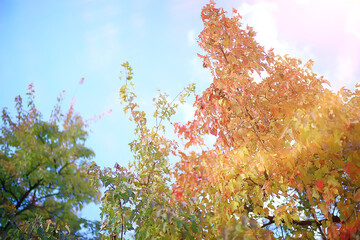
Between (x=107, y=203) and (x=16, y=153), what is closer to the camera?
(x=107, y=203)

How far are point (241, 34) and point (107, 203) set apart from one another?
306cm

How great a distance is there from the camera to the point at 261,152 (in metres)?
2.99

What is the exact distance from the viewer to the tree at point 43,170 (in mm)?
10680

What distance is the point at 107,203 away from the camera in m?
3.37

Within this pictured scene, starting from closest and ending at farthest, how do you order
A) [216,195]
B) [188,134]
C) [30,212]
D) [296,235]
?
[216,195] < [296,235] < [188,134] < [30,212]

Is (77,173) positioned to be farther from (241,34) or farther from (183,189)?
(241,34)

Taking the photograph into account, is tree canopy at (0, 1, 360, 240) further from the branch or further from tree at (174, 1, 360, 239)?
the branch

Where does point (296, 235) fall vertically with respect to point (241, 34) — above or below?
below

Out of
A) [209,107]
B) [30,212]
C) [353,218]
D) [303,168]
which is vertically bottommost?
[353,218]

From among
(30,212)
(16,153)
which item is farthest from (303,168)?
(16,153)

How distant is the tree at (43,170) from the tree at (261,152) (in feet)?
27.6

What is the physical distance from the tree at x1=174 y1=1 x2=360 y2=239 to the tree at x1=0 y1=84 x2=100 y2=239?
331 inches

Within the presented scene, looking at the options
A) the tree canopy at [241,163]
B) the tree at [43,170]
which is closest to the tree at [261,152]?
the tree canopy at [241,163]

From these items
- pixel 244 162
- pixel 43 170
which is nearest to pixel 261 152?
pixel 244 162
